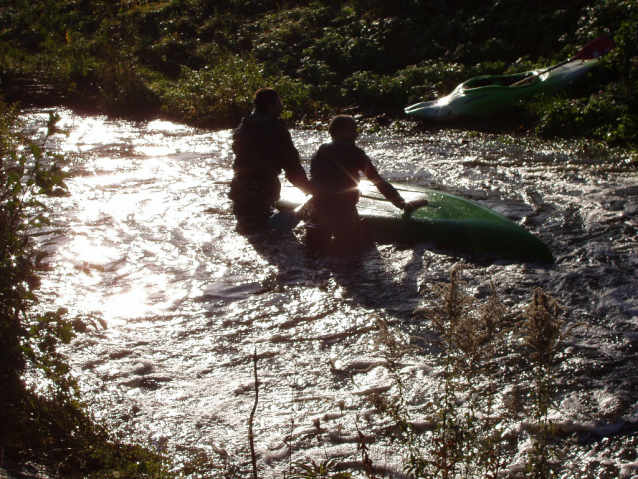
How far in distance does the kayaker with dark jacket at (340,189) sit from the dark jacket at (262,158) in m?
0.35

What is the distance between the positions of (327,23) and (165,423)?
15.1m

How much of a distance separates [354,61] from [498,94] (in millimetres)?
4579

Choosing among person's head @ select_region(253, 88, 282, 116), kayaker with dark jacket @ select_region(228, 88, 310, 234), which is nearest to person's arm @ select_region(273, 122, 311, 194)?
kayaker with dark jacket @ select_region(228, 88, 310, 234)

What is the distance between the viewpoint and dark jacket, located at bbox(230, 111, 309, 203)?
243 inches

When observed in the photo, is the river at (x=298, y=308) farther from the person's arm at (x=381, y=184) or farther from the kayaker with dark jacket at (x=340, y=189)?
the person's arm at (x=381, y=184)

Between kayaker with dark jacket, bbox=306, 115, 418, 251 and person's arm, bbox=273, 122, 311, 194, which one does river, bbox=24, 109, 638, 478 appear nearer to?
kayaker with dark jacket, bbox=306, 115, 418, 251

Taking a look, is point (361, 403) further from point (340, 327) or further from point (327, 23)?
point (327, 23)

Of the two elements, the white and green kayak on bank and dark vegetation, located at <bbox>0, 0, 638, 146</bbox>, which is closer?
dark vegetation, located at <bbox>0, 0, 638, 146</bbox>

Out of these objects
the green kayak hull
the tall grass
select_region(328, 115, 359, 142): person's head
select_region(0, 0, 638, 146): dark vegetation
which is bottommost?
the tall grass

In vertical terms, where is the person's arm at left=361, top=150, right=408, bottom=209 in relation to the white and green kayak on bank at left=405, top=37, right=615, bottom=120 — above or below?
below

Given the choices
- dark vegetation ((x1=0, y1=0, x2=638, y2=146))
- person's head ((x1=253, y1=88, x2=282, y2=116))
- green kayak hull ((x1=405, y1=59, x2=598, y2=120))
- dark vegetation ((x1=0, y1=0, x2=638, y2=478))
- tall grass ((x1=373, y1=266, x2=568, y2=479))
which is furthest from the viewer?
green kayak hull ((x1=405, y1=59, x2=598, y2=120))

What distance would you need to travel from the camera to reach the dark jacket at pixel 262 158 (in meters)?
6.18

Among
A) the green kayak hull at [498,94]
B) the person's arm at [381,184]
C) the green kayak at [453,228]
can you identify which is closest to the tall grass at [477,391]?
the green kayak at [453,228]

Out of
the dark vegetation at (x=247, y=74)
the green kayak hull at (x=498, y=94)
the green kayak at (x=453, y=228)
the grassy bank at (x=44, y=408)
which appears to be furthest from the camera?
the green kayak hull at (x=498, y=94)
